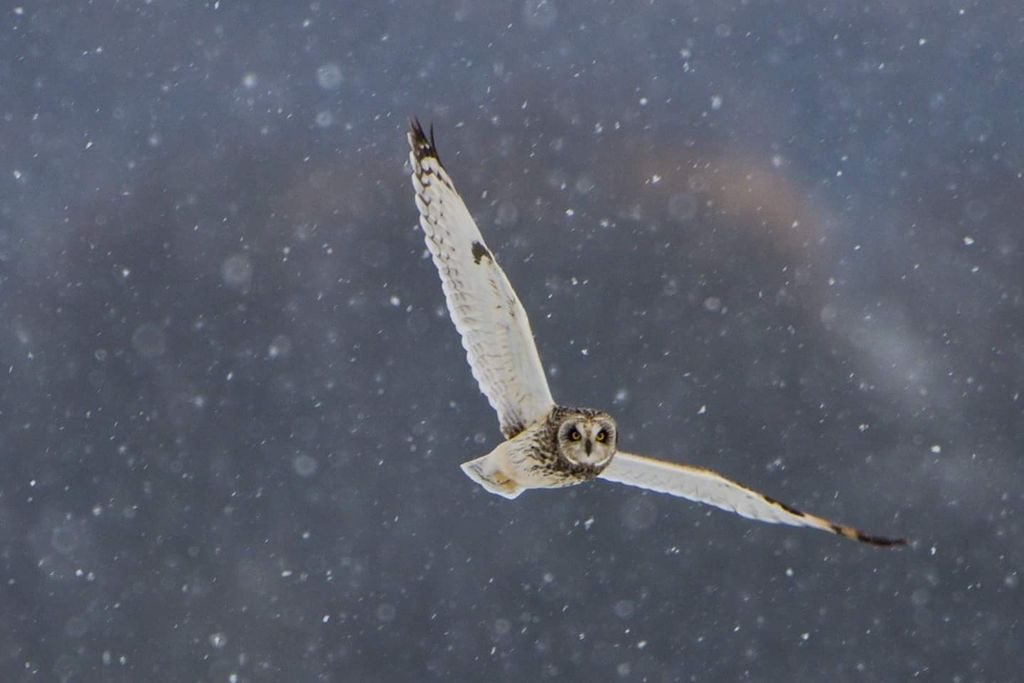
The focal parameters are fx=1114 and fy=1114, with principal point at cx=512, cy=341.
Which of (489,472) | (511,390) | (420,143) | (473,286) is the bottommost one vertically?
(489,472)

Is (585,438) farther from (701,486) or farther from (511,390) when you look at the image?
(701,486)

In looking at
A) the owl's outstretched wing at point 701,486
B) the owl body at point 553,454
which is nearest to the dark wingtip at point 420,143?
the owl body at point 553,454

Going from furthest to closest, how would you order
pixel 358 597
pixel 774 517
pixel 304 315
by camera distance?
pixel 304 315
pixel 358 597
pixel 774 517

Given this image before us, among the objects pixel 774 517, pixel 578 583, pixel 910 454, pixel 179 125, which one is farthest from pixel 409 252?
pixel 774 517

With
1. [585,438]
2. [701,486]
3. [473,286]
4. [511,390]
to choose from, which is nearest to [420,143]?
[473,286]

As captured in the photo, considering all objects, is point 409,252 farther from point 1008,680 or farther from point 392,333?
point 1008,680

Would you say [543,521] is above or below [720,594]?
Answer: above

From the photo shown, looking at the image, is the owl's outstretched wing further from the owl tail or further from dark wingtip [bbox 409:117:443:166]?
dark wingtip [bbox 409:117:443:166]

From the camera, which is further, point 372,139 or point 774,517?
point 372,139
